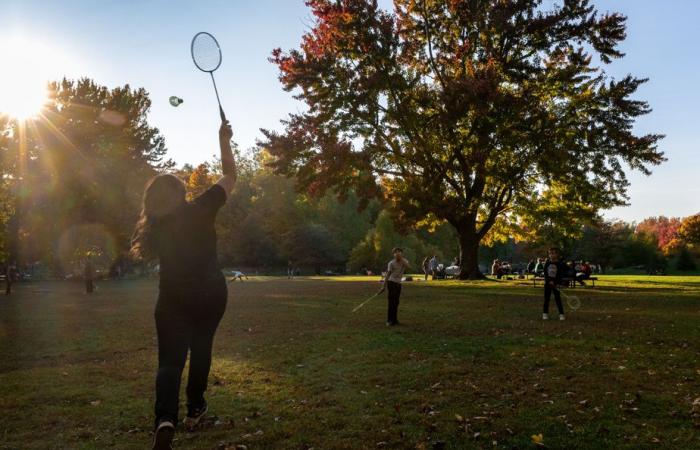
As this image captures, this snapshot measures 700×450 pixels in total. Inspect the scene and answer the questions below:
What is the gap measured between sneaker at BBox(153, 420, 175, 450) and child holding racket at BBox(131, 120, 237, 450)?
0.12 m

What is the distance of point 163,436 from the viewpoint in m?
4.28

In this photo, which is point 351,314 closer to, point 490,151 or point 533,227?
point 490,151

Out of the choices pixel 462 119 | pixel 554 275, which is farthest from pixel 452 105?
pixel 554 275

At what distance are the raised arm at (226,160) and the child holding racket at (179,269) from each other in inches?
5.6

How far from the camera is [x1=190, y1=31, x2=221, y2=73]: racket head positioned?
6938mm

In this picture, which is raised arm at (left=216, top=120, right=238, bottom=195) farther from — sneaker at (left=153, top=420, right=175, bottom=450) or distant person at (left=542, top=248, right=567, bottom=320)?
distant person at (left=542, top=248, right=567, bottom=320)

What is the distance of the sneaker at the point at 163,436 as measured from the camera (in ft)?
14.0

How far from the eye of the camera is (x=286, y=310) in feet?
61.4

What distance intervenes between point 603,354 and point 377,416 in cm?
514

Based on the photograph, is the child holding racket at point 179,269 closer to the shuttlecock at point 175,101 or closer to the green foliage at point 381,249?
the shuttlecock at point 175,101

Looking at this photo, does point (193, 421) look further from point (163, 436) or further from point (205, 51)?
point (205, 51)

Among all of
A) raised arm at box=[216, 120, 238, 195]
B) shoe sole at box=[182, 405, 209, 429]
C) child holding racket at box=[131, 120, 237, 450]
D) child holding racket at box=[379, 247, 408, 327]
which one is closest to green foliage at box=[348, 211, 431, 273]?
child holding racket at box=[379, 247, 408, 327]

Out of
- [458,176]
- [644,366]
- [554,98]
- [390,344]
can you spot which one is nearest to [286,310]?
[390,344]

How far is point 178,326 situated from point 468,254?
3070cm
